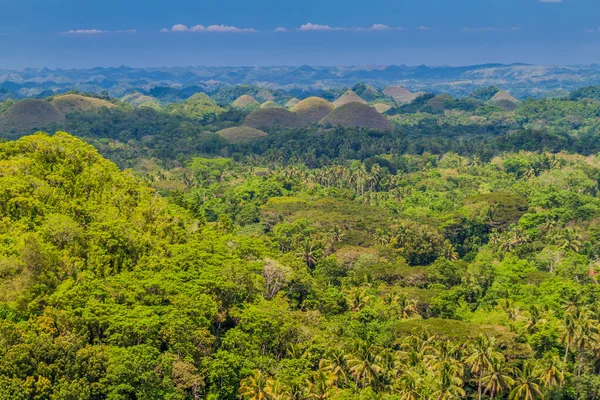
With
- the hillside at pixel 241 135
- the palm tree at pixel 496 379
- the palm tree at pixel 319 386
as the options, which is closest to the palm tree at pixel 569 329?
the palm tree at pixel 496 379

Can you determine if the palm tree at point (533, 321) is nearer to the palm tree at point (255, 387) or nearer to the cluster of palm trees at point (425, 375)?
the cluster of palm trees at point (425, 375)

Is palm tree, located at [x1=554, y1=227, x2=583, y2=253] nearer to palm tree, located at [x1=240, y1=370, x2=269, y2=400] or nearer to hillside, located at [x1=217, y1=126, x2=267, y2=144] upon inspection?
palm tree, located at [x1=240, y1=370, x2=269, y2=400]

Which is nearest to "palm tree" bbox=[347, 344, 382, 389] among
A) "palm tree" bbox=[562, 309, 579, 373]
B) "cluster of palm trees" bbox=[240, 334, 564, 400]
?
"cluster of palm trees" bbox=[240, 334, 564, 400]

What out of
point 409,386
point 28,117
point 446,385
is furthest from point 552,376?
point 28,117

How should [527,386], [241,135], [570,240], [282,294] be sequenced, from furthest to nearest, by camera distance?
[241,135], [570,240], [282,294], [527,386]

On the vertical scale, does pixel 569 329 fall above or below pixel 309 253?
above

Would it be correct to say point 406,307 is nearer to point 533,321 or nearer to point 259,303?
point 533,321

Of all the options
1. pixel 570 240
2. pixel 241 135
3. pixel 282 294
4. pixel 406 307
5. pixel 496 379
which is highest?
pixel 282 294

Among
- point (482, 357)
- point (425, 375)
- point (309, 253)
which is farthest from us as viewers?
point (309, 253)
